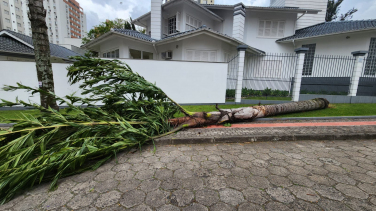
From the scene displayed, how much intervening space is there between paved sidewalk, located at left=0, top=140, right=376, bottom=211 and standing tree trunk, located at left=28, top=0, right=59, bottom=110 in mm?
2894

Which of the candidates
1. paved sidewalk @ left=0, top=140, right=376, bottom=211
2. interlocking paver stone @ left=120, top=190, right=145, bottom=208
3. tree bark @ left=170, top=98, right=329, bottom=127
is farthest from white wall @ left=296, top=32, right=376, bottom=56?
interlocking paver stone @ left=120, top=190, right=145, bottom=208

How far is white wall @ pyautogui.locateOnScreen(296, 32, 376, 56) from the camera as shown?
10219mm

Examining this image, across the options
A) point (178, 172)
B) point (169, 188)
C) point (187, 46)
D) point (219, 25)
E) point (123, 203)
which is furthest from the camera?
point (219, 25)

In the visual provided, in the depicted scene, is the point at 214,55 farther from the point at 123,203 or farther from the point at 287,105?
the point at 123,203

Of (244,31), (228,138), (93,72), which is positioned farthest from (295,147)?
(244,31)

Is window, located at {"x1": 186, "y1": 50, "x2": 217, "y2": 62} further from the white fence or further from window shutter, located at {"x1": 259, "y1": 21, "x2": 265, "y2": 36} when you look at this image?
window shutter, located at {"x1": 259, "y1": 21, "x2": 265, "y2": 36}

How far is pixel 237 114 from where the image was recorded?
4852mm

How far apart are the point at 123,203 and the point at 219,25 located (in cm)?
1485

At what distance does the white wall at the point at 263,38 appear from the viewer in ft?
41.9

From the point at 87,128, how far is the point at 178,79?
17.2 ft

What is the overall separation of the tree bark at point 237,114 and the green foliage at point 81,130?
503mm

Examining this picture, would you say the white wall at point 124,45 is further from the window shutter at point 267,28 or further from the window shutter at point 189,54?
the window shutter at point 267,28

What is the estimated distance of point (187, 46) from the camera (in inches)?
395

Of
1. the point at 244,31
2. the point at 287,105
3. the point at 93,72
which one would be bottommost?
the point at 287,105
